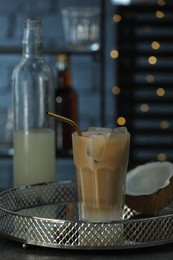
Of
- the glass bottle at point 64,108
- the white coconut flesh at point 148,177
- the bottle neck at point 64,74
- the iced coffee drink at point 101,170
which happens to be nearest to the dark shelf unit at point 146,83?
the glass bottle at point 64,108

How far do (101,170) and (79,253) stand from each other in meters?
0.14

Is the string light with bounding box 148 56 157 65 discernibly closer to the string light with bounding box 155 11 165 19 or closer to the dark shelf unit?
the dark shelf unit

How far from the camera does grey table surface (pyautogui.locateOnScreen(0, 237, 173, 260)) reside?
35.9 inches

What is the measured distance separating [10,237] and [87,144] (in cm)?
17

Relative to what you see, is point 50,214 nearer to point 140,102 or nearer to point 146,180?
point 146,180

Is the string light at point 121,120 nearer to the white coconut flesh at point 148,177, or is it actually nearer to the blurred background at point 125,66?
the blurred background at point 125,66

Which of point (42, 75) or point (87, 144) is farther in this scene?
point (42, 75)

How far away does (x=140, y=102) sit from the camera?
114 inches

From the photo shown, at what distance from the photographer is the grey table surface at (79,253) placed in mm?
911

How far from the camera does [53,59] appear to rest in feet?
9.63

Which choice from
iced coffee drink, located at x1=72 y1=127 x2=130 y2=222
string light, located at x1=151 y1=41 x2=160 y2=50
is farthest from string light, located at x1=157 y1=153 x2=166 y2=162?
iced coffee drink, located at x1=72 y1=127 x2=130 y2=222

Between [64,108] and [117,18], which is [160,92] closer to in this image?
[117,18]

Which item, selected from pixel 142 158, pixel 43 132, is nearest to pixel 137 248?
pixel 43 132

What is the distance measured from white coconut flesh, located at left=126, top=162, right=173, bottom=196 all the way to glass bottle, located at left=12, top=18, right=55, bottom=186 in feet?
0.76
